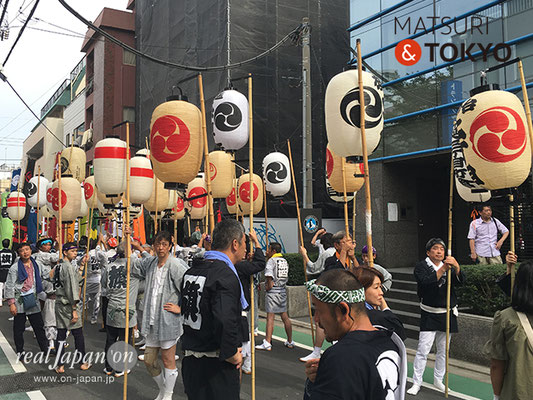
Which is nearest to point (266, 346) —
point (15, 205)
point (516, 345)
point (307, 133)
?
point (516, 345)

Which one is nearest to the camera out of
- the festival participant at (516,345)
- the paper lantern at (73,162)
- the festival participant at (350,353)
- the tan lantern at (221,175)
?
the festival participant at (350,353)

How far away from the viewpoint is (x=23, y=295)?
730 centimetres

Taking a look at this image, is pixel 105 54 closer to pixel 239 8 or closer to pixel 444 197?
pixel 239 8

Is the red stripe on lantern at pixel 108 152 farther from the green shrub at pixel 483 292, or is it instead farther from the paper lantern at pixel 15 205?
the paper lantern at pixel 15 205

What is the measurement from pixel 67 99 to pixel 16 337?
34.1 metres

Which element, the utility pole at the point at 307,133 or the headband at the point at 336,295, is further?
the utility pole at the point at 307,133

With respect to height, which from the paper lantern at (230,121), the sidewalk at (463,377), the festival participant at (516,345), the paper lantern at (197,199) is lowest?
the sidewalk at (463,377)

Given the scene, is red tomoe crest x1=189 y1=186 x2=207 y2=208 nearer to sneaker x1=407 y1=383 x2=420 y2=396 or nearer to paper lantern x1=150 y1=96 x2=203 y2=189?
paper lantern x1=150 y1=96 x2=203 y2=189

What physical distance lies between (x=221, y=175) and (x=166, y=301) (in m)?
4.37

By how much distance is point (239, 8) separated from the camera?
1789 centimetres

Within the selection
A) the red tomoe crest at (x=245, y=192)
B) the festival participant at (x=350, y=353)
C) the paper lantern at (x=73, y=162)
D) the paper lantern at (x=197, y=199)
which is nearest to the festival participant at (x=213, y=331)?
the festival participant at (x=350, y=353)

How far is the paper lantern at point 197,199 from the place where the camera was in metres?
11.1

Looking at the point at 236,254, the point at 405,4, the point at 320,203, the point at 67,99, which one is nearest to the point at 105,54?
the point at 67,99

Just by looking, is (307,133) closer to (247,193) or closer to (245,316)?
(247,193)
